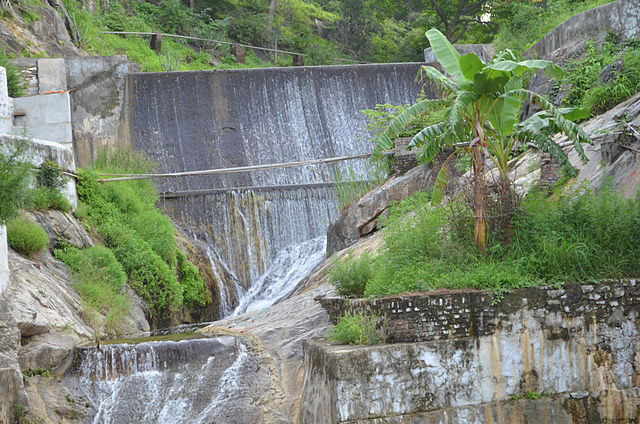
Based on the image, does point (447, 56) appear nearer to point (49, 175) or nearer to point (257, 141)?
point (49, 175)

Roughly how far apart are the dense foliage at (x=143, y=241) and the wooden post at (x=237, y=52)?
587 inches

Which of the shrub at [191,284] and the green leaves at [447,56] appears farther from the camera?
the shrub at [191,284]

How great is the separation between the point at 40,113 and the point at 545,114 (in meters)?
12.3

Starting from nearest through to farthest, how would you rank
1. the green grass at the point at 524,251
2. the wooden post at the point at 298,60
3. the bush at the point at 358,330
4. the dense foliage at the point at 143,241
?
the bush at the point at 358,330, the green grass at the point at 524,251, the dense foliage at the point at 143,241, the wooden post at the point at 298,60

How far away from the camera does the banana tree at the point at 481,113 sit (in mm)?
10422

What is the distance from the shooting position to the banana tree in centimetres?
1042

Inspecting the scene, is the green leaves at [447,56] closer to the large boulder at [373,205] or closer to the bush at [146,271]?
the large boulder at [373,205]

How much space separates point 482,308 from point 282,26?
29279mm

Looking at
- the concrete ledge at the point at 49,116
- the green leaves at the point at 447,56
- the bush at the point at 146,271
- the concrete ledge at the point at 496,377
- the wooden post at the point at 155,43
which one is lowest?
the concrete ledge at the point at 496,377

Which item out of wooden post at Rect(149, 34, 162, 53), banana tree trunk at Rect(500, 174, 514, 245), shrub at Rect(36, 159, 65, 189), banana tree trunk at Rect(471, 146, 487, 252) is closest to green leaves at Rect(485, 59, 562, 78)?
banana tree trunk at Rect(471, 146, 487, 252)

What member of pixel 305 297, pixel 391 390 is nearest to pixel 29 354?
pixel 305 297

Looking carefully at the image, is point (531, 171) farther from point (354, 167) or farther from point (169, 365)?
point (354, 167)

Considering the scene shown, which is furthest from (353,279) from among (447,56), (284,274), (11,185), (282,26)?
(282,26)

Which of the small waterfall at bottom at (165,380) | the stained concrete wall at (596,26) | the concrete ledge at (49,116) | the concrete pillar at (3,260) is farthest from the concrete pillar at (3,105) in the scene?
the stained concrete wall at (596,26)
